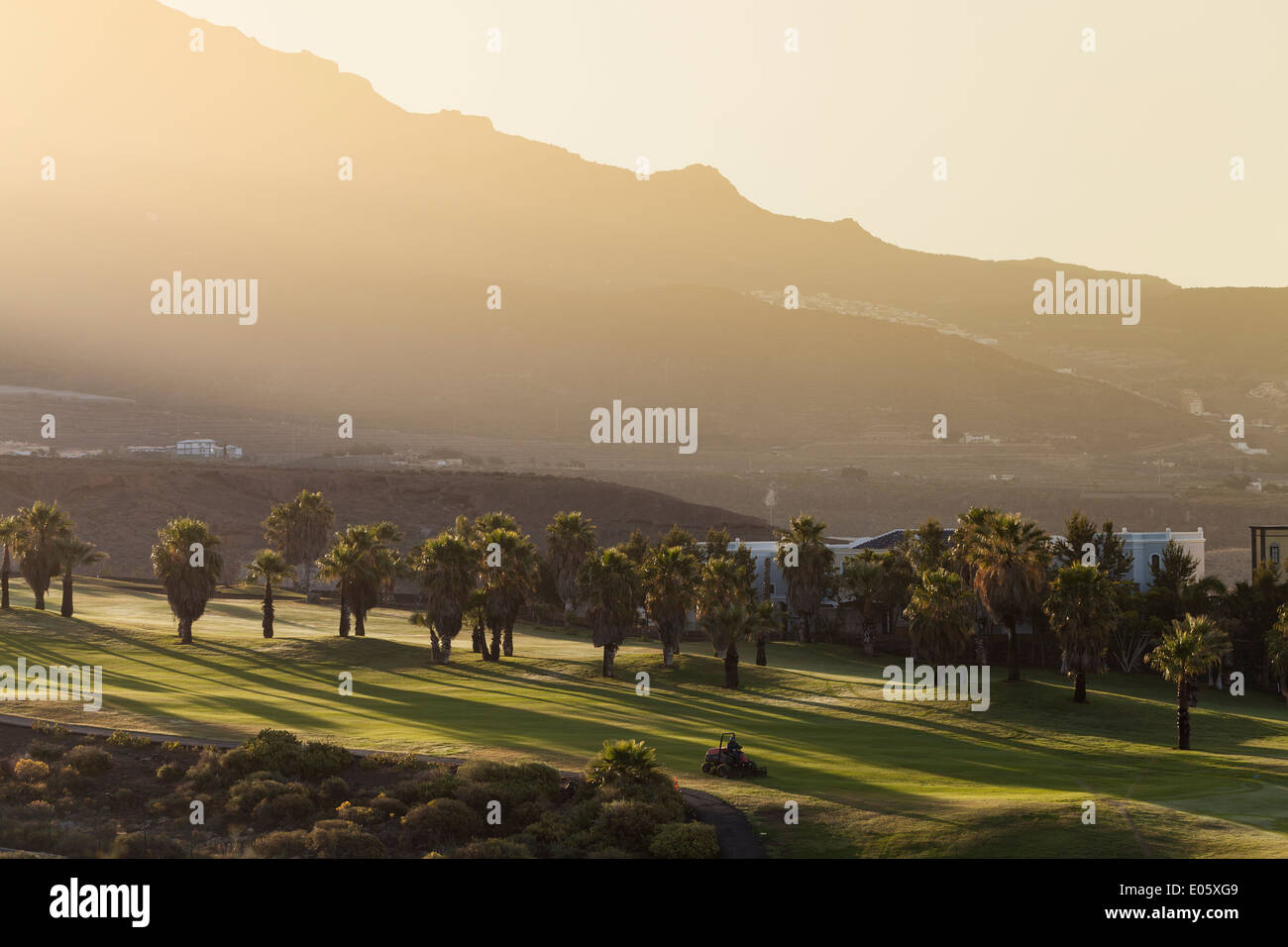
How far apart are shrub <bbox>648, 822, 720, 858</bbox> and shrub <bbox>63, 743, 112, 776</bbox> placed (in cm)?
1853

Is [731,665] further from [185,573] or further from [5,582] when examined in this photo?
[5,582]

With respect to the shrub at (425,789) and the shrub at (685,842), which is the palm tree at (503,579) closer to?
the shrub at (425,789)

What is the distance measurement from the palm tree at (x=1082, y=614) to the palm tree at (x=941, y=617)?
179 inches

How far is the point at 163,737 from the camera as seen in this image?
39.6 metres

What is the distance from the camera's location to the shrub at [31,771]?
35.9m

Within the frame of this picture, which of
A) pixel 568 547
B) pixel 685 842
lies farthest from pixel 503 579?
pixel 685 842

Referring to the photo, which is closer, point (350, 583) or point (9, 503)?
point (350, 583)

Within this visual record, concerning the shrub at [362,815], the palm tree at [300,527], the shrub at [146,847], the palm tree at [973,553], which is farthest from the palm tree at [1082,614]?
the palm tree at [300,527]

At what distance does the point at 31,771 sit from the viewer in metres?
36.2

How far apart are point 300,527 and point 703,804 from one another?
68746mm

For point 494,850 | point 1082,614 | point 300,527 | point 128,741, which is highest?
point 300,527

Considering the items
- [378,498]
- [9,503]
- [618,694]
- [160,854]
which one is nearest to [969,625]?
[618,694]

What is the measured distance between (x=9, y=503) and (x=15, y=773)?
11803 centimetres
